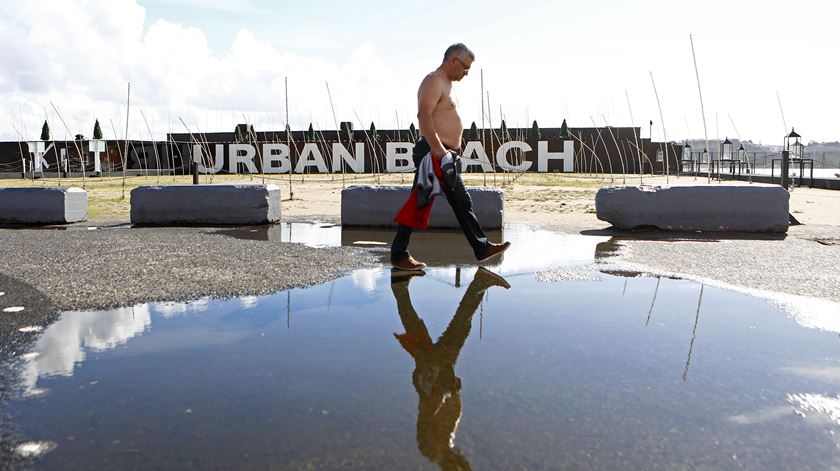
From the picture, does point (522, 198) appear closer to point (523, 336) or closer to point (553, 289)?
point (553, 289)

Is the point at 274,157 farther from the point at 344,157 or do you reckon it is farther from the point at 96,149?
the point at 96,149

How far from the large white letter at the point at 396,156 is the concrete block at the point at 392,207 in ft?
78.3

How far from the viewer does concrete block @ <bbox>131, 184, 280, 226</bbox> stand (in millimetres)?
9523

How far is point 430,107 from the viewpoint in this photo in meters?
5.36

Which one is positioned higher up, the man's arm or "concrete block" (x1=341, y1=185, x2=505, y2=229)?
the man's arm

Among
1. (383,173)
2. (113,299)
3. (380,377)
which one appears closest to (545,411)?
(380,377)

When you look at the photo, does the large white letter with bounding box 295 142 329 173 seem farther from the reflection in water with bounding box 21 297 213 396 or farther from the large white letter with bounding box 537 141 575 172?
the reflection in water with bounding box 21 297 213 396

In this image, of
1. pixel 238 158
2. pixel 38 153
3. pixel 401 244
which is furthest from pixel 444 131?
pixel 38 153

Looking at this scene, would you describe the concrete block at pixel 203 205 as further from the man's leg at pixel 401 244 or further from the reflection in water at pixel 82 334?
the reflection in water at pixel 82 334

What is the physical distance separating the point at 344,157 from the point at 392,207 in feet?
81.2

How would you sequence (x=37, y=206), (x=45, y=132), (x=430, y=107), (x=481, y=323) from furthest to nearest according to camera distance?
(x=45, y=132), (x=37, y=206), (x=430, y=107), (x=481, y=323)

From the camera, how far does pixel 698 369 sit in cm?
289

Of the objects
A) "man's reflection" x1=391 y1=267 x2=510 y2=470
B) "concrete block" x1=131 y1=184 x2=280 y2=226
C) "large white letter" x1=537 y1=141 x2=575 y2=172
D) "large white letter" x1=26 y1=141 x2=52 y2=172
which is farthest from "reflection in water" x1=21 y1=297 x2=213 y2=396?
"large white letter" x1=26 y1=141 x2=52 y2=172

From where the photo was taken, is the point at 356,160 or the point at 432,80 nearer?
the point at 432,80
